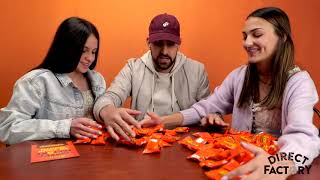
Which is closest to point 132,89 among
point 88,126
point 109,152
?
point 88,126

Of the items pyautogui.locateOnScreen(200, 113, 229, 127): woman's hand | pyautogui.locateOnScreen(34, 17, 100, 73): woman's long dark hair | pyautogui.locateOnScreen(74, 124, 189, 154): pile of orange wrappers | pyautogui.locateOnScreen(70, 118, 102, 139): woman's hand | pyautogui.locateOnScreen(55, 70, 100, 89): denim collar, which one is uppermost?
pyautogui.locateOnScreen(34, 17, 100, 73): woman's long dark hair

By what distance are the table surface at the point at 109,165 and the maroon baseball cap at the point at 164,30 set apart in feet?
2.94

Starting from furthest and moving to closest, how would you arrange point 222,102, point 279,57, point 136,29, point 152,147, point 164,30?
point 136,29, point 164,30, point 222,102, point 279,57, point 152,147

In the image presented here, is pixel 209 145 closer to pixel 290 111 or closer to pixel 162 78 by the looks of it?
pixel 290 111

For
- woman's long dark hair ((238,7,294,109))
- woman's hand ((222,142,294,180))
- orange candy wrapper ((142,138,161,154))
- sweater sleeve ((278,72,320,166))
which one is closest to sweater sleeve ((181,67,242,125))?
woman's long dark hair ((238,7,294,109))

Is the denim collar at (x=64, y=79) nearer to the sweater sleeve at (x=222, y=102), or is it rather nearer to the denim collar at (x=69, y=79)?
the denim collar at (x=69, y=79)

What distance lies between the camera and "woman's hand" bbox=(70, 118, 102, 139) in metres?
1.21

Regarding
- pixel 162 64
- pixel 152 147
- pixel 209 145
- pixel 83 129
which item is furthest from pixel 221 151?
pixel 162 64

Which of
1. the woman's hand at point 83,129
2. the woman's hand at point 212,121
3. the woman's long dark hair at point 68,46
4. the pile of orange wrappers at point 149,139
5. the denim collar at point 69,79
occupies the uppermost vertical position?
the woman's long dark hair at point 68,46

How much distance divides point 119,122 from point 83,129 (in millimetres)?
145

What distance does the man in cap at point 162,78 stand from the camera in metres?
1.88

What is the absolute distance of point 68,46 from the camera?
58.6 inches

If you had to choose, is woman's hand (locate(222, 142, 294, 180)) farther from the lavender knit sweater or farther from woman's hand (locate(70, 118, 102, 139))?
woman's hand (locate(70, 118, 102, 139))

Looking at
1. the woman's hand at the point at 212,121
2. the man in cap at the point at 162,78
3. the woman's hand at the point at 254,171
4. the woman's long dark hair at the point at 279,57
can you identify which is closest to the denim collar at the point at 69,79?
the man in cap at the point at 162,78
